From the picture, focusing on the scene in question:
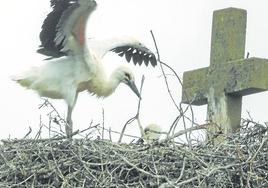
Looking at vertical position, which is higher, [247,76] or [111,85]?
[247,76]

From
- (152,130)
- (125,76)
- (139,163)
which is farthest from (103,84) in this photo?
(139,163)

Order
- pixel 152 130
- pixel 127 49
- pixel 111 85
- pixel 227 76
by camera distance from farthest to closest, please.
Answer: pixel 127 49 < pixel 111 85 < pixel 152 130 < pixel 227 76

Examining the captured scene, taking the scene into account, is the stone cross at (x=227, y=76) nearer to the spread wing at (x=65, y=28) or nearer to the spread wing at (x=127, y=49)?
the spread wing at (x=65, y=28)

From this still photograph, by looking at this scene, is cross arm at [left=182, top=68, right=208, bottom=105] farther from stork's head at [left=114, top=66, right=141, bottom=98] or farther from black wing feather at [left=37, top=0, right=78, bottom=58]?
stork's head at [left=114, top=66, right=141, bottom=98]

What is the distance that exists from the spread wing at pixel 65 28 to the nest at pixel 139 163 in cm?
182

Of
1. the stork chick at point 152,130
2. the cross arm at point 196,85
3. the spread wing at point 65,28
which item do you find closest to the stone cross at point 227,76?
the cross arm at point 196,85

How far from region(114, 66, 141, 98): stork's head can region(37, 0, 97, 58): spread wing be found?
346 millimetres

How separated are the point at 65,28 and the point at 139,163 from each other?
7.78 feet

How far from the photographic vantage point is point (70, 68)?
32.6 feet

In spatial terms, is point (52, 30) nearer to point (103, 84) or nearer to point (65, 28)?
point (65, 28)

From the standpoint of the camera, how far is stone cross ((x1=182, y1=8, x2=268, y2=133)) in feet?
27.2

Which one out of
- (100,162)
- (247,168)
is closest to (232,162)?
(247,168)

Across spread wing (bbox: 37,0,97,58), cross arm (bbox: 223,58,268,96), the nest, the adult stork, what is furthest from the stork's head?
the nest

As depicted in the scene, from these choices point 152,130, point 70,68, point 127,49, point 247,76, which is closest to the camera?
point 247,76
